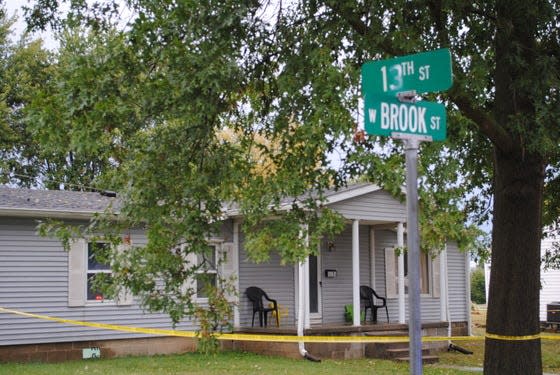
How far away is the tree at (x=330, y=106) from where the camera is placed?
7633 millimetres

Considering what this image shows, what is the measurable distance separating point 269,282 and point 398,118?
15.3 m

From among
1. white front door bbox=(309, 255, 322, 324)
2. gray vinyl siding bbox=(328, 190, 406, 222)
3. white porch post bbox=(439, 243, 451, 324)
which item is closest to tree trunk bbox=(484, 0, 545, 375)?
gray vinyl siding bbox=(328, 190, 406, 222)

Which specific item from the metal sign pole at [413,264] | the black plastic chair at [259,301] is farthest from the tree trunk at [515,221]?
the black plastic chair at [259,301]

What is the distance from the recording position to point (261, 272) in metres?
19.3

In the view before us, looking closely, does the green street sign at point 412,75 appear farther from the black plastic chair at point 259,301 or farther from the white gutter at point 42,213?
the black plastic chair at point 259,301

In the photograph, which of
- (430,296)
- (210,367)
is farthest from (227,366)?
(430,296)

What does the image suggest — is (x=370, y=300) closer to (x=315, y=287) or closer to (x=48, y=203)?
(x=315, y=287)

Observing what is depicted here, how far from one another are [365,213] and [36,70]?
19.5 m

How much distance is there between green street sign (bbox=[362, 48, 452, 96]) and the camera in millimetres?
4449

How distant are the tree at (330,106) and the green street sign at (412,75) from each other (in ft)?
8.85

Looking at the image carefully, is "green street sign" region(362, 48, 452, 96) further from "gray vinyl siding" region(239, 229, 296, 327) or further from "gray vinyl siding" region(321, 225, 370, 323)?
"gray vinyl siding" region(321, 225, 370, 323)

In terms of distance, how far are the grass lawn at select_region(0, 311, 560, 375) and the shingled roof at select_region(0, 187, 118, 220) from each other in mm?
3054

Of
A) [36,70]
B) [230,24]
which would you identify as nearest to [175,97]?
[230,24]

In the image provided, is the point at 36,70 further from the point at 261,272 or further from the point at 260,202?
the point at 260,202
